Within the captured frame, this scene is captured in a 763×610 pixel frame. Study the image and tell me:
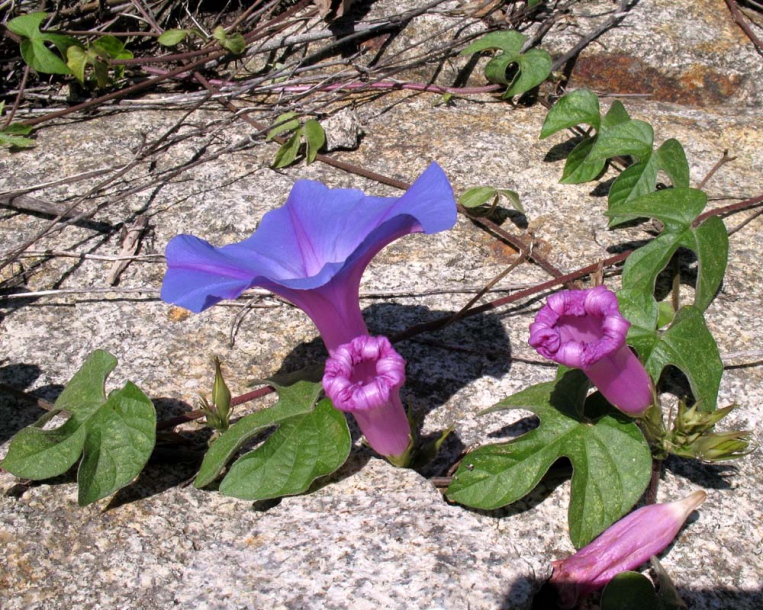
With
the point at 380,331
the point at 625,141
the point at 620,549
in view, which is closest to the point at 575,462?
the point at 620,549

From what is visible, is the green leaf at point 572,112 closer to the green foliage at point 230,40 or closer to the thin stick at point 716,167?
the thin stick at point 716,167

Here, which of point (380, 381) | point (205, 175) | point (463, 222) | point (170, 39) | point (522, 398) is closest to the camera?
point (380, 381)

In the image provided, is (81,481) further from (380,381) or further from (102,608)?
(380,381)

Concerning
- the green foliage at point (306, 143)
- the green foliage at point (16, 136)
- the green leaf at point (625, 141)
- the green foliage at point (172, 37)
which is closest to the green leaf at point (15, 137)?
the green foliage at point (16, 136)

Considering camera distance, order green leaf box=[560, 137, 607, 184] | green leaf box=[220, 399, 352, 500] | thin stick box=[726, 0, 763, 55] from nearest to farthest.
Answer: green leaf box=[220, 399, 352, 500]
green leaf box=[560, 137, 607, 184]
thin stick box=[726, 0, 763, 55]

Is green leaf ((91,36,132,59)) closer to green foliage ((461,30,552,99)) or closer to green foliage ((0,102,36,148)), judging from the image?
green foliage ((0,102,36,148))

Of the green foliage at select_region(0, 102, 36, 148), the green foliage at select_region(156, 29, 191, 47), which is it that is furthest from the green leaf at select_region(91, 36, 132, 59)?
the green foliage at select_region(0, 102, 36, 148)

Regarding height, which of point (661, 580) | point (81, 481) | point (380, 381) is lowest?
point (661, 580)

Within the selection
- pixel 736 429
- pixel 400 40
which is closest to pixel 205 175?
pixel 400 40
